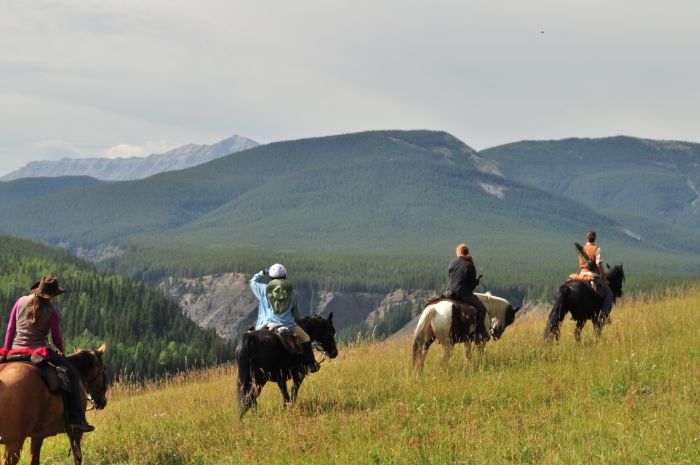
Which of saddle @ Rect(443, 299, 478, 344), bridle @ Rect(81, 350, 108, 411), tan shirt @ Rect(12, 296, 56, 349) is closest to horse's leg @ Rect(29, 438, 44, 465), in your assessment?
bridle @ Rect(81, 350, 108, 411)

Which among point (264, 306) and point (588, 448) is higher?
point (264, 306)

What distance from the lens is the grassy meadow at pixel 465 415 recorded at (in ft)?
35.7

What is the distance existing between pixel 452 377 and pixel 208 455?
5.78m

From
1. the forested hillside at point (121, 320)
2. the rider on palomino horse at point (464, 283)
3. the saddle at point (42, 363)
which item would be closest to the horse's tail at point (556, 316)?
the rider on palomino horse at point (464, 283)

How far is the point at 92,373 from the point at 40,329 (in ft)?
5.39

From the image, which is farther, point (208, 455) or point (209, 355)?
point (209, 355)

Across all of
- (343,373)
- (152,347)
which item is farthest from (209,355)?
(343,373)

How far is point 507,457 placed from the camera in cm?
1066

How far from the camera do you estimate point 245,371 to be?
544 inches

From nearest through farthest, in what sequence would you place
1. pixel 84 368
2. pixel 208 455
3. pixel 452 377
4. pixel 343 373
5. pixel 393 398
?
pixel 208 455
pixel 84 368
pixel 393 398
pixel 452 377
pixel 343 373

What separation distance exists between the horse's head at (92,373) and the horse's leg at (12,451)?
2169mm

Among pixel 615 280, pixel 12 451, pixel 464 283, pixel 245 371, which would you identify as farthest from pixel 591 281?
pixel 12 451

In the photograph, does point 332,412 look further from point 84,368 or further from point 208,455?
point 84,368

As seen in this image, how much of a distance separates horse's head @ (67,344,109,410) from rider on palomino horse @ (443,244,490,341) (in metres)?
7.75
